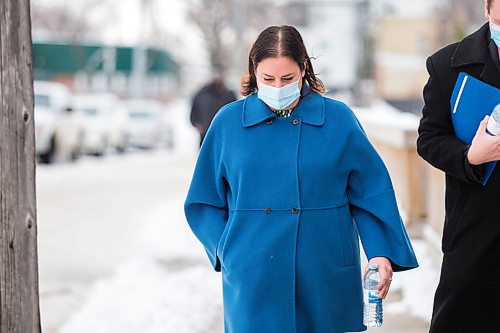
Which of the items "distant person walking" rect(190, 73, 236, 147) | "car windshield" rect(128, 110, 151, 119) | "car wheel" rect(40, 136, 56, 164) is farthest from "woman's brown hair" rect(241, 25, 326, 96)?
"car windshield" rect(128, 110, 151, 119)

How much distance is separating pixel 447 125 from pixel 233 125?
0.71 m

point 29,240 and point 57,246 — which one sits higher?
point 29,240

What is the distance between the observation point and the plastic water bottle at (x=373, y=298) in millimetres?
3611

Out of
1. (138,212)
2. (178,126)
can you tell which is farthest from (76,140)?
(178,126)

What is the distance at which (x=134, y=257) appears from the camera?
9898 millimetres

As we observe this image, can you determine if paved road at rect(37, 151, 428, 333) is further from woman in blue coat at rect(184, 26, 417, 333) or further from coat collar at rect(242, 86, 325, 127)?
coat collar at rect(242, 86, 325, 127)

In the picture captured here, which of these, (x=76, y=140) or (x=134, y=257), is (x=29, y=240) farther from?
(x=76, y=140)

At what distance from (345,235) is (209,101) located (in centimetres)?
882

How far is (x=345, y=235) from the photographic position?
3.63 metres

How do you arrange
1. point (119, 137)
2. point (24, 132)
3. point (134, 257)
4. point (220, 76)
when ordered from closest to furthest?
point (24, 132), point (134, 257), point (220, 76), point (119, 137)

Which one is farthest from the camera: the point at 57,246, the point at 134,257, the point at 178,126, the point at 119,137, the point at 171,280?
the point at 178,126

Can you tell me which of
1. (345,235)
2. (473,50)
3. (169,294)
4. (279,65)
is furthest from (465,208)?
(169,294)

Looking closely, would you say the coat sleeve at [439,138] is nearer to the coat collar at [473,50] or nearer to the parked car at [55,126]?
the coat collar at [473,50]

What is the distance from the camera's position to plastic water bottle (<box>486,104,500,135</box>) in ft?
10.8
